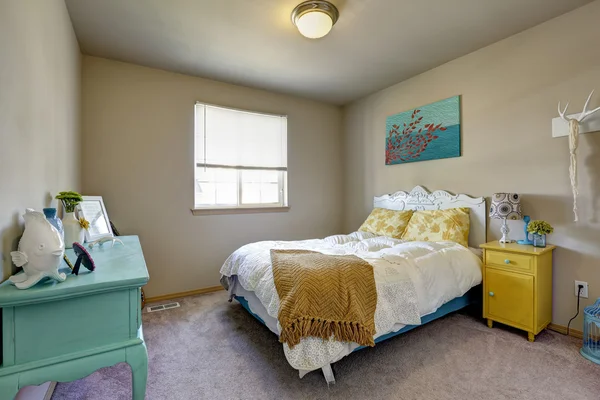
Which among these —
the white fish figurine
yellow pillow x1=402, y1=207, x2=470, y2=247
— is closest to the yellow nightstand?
yellow pillow x1=402, y1=207, x2=470, y2=247

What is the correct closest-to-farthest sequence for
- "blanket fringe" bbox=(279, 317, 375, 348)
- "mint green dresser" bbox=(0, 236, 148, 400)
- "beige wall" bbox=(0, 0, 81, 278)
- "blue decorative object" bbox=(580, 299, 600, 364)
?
"mint green dresser" bbox=(0, 236, 148, 400) < "beige wall" bbox=(0, 0, 81, 278) < "blanket fringe" bbox=(279, 317, 375, 348) < "blue decorative object" bbox=(580, 299, 600, 364)

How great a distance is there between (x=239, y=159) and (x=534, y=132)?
3037 millimetres

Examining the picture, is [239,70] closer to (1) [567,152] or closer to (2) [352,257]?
(2) [352,257]

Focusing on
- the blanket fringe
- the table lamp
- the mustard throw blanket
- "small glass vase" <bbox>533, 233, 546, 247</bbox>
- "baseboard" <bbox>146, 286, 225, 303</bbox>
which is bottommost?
"baseboard" <bbox>146, 286, 225, 303</bbox>


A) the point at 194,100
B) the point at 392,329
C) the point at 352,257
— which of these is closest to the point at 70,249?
the point at 352,257

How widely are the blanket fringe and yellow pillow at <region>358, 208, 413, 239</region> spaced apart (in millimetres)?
1702

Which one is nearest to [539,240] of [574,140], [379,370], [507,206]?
[507,206]

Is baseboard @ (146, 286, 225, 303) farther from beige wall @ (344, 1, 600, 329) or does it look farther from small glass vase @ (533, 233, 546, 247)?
small glass vase @ (533, 233, 546, 247)

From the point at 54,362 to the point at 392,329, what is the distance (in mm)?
1724

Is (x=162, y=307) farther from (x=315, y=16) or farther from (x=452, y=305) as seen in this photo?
(x=315, y=16)

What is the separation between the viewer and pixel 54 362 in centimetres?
96

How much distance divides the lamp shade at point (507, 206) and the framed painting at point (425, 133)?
28.0 inches

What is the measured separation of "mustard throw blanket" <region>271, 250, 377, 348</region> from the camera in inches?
62.9

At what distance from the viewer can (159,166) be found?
317cm
